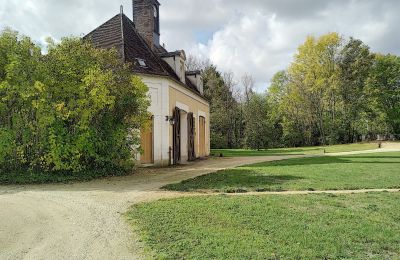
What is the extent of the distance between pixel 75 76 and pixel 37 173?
345 centimetres

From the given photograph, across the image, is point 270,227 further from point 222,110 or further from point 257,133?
point 222,110

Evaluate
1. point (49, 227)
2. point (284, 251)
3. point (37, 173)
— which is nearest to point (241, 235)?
point (284, 251)

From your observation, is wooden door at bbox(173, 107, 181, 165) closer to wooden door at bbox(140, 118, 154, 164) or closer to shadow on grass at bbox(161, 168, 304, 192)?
wooden door at bbox(140, 118, 154, 164)

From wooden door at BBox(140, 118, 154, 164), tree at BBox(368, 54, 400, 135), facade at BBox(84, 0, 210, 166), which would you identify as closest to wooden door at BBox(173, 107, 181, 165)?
facade at BBox(84, 0, 210, 166)

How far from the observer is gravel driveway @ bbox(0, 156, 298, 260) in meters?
4.90

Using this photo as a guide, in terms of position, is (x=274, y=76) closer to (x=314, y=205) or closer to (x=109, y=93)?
(x=109, y=93)

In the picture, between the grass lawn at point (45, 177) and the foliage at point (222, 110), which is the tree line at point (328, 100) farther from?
the grass lawn at point (45, 177)

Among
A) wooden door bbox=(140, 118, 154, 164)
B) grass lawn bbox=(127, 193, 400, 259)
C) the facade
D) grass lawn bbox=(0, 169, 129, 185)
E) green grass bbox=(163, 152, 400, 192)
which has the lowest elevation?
grass lawn bbox=(127, 193, 400, 259)

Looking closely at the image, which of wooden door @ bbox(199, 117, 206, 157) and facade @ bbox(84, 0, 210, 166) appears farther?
wooden door @ bbox(199, 117, 206, 157)

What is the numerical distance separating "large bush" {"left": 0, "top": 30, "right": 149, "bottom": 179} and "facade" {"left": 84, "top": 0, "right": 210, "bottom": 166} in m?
3.76

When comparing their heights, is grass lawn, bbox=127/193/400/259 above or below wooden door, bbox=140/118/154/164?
below

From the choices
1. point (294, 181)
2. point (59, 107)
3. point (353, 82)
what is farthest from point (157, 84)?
point (353, 82)

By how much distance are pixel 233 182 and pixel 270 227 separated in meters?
5.29

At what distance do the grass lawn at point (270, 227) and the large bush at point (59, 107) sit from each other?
5704 mm
